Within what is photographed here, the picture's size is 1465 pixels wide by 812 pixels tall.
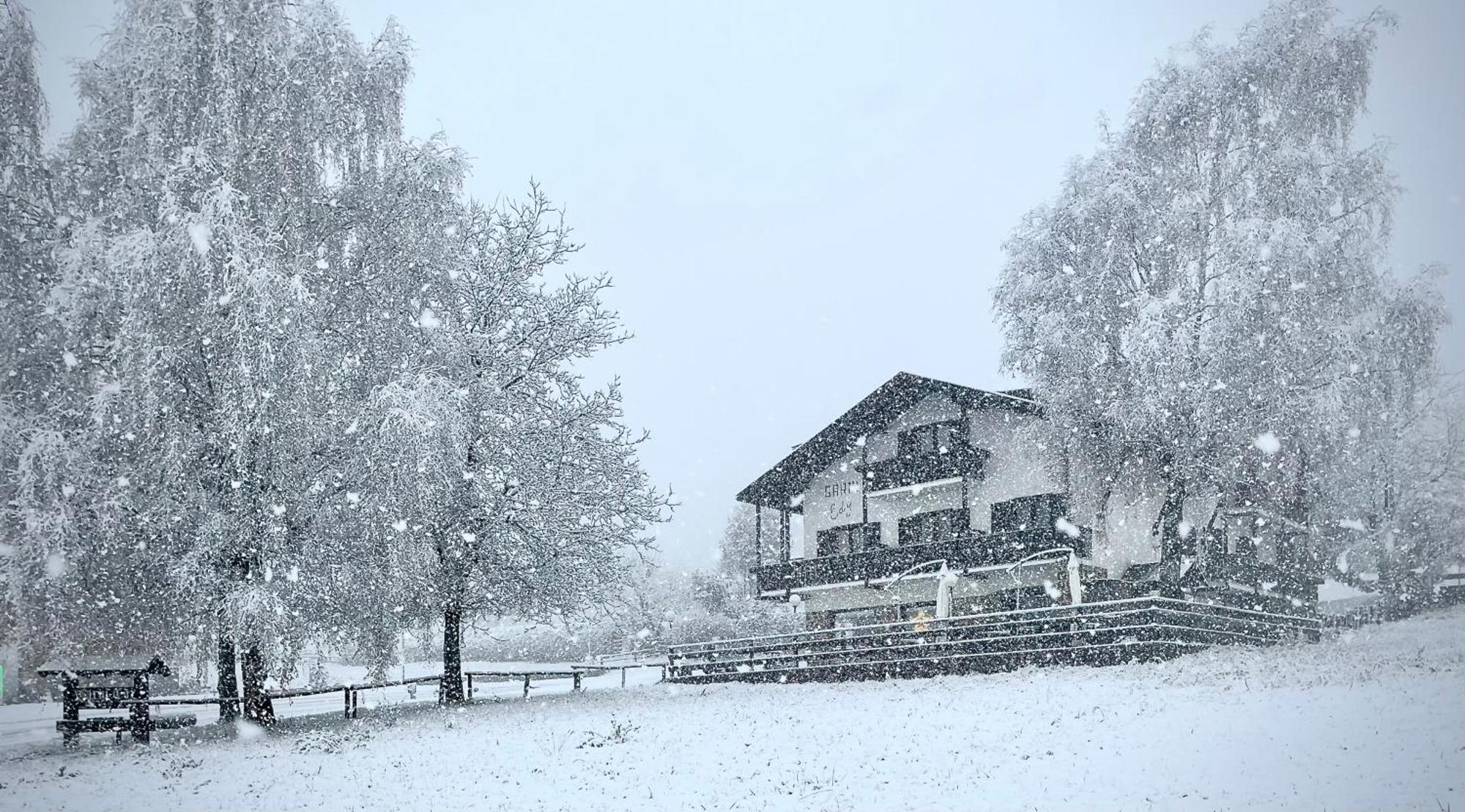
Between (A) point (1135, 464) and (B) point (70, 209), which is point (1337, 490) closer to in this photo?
(A) point (1135, 464)

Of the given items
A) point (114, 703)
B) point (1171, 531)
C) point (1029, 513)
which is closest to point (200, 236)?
point (114, 703)

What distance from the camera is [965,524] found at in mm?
28484

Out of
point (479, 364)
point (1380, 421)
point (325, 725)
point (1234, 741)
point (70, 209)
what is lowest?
point (325, 725)

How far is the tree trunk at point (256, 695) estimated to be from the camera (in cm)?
1655

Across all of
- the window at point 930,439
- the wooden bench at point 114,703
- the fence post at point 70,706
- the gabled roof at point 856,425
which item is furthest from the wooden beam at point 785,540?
the fence post at point 70,706

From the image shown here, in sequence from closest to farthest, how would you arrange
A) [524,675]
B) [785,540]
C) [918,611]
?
[524,675], [918,611], [785,540]

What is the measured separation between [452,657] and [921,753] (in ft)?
44.0

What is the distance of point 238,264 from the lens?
14602 millimetres

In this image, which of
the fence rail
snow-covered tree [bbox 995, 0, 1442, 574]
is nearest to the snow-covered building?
the fence rail

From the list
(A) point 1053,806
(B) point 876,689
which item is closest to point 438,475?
(B) point 876,689

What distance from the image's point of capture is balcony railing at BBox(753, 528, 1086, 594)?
87.2 feet

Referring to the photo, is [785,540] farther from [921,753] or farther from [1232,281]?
[921,753]

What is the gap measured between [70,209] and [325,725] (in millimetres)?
10362

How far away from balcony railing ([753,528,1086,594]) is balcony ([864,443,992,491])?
2101 mm
